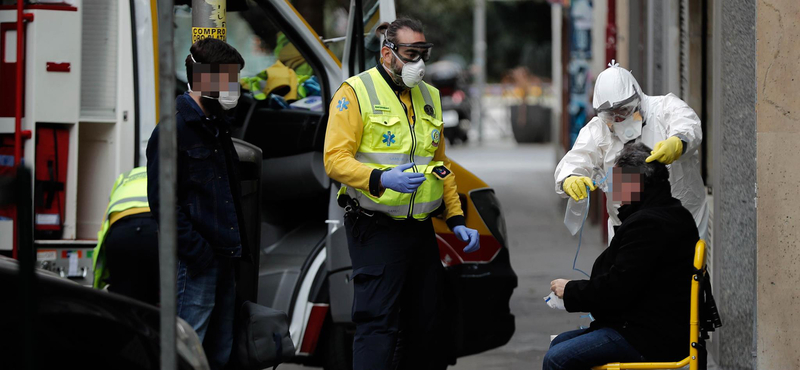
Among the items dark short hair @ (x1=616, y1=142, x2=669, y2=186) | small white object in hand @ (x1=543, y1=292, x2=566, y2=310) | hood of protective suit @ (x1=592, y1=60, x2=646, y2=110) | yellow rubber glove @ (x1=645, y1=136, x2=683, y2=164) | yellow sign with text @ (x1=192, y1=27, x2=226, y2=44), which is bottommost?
small white object in hand @ (x1=543, y1=292, x2=566, y2=310)

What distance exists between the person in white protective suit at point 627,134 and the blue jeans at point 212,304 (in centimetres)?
135

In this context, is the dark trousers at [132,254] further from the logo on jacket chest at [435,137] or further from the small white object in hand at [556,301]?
the small white object in hand at [556,301]

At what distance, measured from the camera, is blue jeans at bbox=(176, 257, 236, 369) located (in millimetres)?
3975

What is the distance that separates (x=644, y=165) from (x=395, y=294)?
3.85ft

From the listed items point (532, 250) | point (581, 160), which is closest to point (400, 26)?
point (581, 160)

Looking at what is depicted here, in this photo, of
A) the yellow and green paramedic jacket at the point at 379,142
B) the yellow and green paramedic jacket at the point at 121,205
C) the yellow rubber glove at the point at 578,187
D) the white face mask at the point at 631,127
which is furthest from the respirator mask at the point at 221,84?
the white face mask at the point at 631,127

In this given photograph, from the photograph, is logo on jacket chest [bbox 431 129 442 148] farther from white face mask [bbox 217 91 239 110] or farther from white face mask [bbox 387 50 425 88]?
white face mask [bbox 217 91 239 110]

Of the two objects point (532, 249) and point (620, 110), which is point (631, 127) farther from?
point (532, 249)

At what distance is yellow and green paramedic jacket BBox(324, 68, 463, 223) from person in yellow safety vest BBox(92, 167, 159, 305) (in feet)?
Result: 3.33

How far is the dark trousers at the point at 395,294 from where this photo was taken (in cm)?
438

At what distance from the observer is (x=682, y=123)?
4.35 m

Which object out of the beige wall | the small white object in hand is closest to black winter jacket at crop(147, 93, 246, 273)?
the small white object in hand

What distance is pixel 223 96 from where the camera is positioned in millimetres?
3971

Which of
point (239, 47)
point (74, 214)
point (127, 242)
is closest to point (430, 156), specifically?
point (127, 242)
